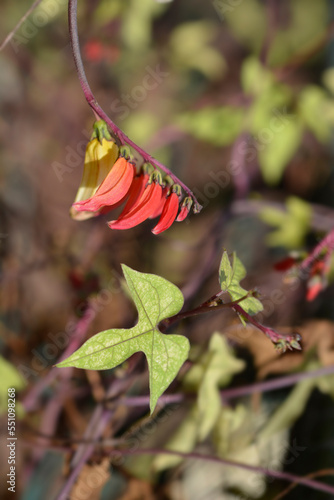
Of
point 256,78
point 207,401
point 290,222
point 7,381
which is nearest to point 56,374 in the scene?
point 7,381

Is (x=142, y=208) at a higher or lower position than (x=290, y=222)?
higher

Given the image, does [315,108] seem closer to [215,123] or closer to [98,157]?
[215,123]

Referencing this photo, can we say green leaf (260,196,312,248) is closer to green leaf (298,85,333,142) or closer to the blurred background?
the blurred background

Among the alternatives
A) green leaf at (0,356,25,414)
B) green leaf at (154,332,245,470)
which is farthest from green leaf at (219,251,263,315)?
green leaf at (0,356,25,414)

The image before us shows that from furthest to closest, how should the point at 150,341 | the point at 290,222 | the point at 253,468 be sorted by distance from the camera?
the point at 290,222
the point at 253,468
the point at 150,341

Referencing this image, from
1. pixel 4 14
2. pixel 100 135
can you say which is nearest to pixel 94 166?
pixel 100 135

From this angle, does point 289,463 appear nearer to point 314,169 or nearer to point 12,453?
point 12,453

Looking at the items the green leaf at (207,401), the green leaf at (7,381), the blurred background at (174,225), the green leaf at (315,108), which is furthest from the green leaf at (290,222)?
the green leaf at (7,381)
